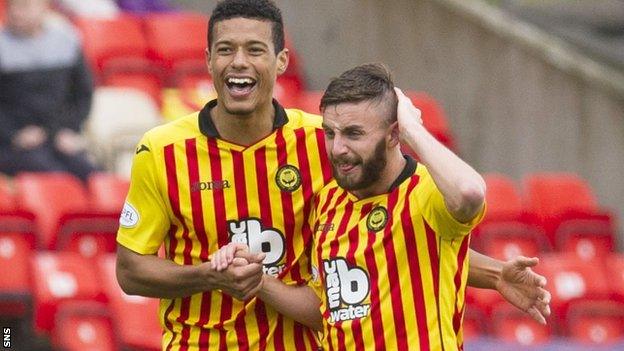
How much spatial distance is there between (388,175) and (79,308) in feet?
A: 11.7

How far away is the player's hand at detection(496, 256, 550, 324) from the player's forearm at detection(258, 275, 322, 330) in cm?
59

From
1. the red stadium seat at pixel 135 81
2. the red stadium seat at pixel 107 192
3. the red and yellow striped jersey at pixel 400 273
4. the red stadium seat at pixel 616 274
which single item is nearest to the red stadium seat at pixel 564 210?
the red stadium seat at pixel 616 274

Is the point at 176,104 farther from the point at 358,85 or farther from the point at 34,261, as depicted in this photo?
the point at 358,85

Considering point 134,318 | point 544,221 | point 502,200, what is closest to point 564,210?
point 544,221

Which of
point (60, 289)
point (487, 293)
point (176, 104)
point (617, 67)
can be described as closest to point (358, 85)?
point (60, 289)

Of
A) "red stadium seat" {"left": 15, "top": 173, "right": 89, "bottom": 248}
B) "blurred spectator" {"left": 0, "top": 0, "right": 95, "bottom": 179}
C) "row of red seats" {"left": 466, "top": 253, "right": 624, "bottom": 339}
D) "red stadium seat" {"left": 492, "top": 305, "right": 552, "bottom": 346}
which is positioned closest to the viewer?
"red stadium seat" {"left": 15, "top": 173, "right": 89, "bottom": 248}

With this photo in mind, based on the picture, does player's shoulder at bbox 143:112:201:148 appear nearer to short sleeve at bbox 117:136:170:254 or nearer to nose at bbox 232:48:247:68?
short sleeve at bbox 117:136:170:254

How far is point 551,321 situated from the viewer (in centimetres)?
988

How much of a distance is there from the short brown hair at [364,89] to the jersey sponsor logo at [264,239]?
51cm

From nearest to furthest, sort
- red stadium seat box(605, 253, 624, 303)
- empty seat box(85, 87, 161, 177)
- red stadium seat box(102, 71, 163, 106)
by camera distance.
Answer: red stadium seat box(605, 253, 624, 303), empty seat box(85, 87, 161, 177), red stadium seat box(102, 71, 163, 106)

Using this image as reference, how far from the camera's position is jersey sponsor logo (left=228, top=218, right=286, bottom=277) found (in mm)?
5633

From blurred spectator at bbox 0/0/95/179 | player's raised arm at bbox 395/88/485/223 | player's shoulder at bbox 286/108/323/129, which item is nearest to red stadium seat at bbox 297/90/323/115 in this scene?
blurred spectator at bbox 0/0/95/179

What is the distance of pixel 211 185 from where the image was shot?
5660mm

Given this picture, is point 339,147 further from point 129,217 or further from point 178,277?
point 129,217
